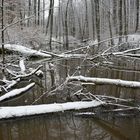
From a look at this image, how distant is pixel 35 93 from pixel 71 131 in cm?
361

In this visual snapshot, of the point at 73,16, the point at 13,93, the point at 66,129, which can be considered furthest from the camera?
the point at 73,16

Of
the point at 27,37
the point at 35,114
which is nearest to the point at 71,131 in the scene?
the point at 35,114

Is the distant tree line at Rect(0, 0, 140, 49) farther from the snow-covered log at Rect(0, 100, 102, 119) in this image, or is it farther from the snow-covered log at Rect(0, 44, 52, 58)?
the snow-covered log at Rect(0, 100, 102, 119)

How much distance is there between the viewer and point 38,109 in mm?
7426

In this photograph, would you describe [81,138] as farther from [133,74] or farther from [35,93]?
[133,74]

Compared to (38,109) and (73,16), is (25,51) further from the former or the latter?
(73,16)

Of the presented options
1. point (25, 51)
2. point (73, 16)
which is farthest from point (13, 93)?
point (73, 16)

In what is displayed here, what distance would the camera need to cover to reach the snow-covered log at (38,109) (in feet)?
23.6

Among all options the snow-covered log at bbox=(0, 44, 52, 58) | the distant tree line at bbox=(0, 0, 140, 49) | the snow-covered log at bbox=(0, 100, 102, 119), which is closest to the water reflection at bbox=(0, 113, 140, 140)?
the snow-covered log at bbox=(0, 100, 102, 119)

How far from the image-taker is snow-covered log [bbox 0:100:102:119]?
720 cm

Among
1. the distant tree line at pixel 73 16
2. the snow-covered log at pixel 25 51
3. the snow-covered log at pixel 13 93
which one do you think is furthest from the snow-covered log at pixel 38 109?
the snow-covered log at pixel 25 51

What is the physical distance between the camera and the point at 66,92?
9.95 m

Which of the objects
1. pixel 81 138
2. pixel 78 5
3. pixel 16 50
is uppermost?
pixel 78 5

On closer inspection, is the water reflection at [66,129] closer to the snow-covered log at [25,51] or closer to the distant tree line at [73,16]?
the distant tree line at [73,16]
